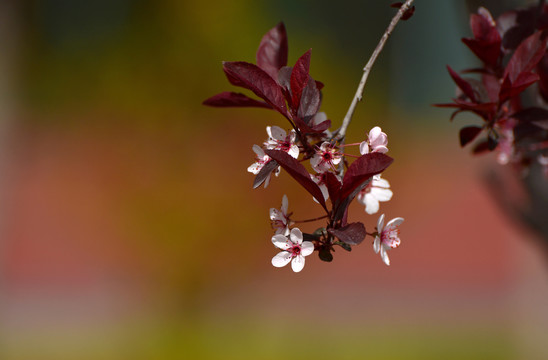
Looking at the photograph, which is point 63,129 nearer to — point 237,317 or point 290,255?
point 237,317

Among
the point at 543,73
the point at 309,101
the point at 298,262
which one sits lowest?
the point at 298,262

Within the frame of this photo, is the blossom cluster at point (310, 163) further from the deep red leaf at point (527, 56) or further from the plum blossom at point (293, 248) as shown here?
the deep red leaf at point (527, 56)

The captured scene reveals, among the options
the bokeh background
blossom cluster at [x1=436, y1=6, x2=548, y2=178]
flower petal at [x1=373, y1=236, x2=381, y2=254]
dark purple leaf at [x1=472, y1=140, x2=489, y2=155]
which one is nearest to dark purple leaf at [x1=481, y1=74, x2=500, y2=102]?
blossom cluster at [x1=436, y1=6, x2=548, y2=178]

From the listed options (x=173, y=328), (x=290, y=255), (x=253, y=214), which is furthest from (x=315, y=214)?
(x=290, y=255)

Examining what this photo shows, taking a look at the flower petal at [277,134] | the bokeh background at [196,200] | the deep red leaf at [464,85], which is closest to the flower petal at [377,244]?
the flower petal at [277,134]

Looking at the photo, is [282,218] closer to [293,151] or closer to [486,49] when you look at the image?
[293,151]

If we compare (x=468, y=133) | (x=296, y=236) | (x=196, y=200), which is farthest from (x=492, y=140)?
(x=196, y=200)

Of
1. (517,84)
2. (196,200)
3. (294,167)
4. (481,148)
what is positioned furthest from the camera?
(196,200)
